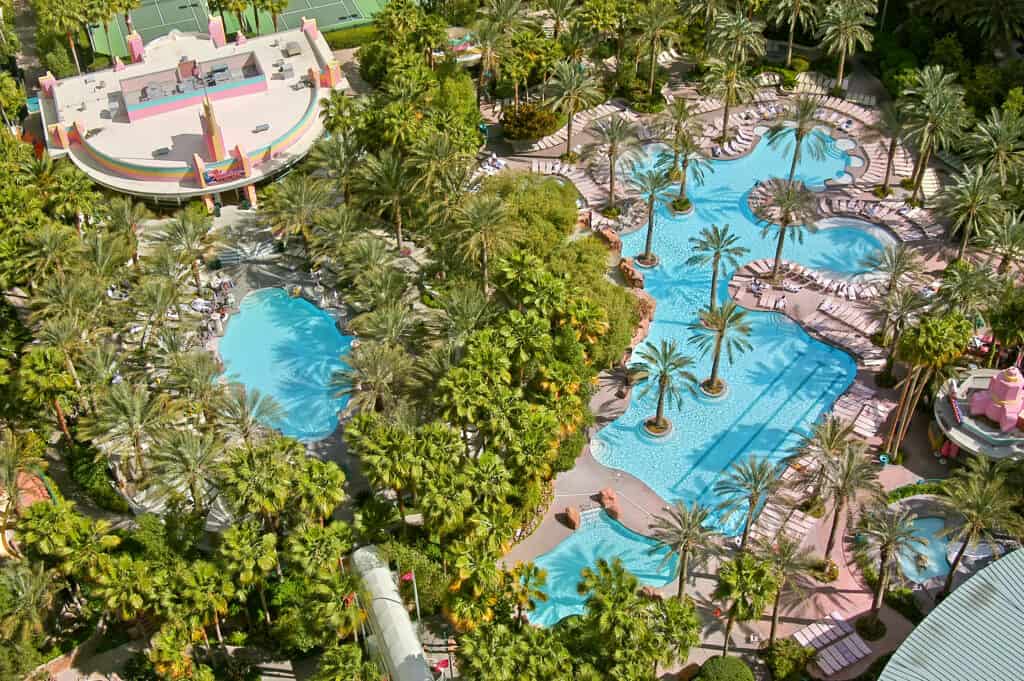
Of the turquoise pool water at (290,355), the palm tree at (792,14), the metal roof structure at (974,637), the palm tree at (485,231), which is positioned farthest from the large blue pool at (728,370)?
the turquoise pool water at (290,355)

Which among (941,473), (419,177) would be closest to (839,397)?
(941,473)

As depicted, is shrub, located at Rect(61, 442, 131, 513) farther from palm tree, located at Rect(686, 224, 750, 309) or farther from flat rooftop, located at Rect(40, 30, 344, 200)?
palm tree, located at Rect(686, 224, 750, 309)

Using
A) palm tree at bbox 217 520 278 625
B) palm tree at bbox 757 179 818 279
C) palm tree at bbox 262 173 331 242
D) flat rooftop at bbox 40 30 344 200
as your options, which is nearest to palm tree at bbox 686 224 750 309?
palm tree at bbox 757 179 818 279

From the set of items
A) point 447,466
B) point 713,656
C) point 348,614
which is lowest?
point 713,656

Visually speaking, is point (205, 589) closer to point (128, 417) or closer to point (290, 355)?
point (128, 417)

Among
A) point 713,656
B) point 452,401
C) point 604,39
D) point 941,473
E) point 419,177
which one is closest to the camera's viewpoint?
point 713,656

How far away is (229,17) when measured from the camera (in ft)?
340

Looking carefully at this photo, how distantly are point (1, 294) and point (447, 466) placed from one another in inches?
1405

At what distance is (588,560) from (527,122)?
38.9 meters

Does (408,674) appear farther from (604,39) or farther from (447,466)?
(604,39)

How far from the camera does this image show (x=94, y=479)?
6272 centimetres

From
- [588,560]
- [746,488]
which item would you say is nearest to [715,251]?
[746,488]

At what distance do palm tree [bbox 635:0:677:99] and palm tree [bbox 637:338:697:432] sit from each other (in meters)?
28.4

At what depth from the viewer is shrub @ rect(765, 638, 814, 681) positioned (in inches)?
2128
